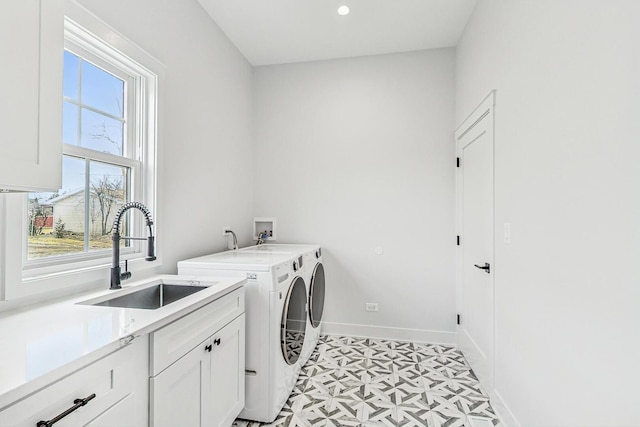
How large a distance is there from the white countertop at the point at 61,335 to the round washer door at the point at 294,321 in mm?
696

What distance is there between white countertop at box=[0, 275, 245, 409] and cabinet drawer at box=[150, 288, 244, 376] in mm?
41

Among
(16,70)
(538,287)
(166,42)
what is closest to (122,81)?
(166,42)

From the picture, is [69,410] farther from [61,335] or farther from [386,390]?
[386,390]

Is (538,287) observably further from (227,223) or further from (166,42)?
(166,42)

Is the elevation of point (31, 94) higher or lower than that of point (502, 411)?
higher

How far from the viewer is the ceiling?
94.8 inches

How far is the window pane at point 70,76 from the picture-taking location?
147 centimetres

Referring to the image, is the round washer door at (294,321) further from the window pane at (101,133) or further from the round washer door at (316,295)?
the window pane at (101,133)

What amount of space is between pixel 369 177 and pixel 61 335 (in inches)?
106

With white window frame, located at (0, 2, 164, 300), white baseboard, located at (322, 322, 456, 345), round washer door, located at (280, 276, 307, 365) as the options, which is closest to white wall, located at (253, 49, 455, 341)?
white baseboard, located at (322, 322, 456, 345)

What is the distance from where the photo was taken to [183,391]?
125 centimetres

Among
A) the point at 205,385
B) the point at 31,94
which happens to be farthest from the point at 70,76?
the point at 205,385

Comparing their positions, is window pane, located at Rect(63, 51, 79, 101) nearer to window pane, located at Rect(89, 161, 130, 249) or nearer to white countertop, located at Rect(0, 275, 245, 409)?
window pane, located at Rect(89, 161, 130, 249)

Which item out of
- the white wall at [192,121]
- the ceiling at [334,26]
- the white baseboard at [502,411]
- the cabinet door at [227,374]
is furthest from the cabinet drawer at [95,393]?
the ceiling at [334,26]
